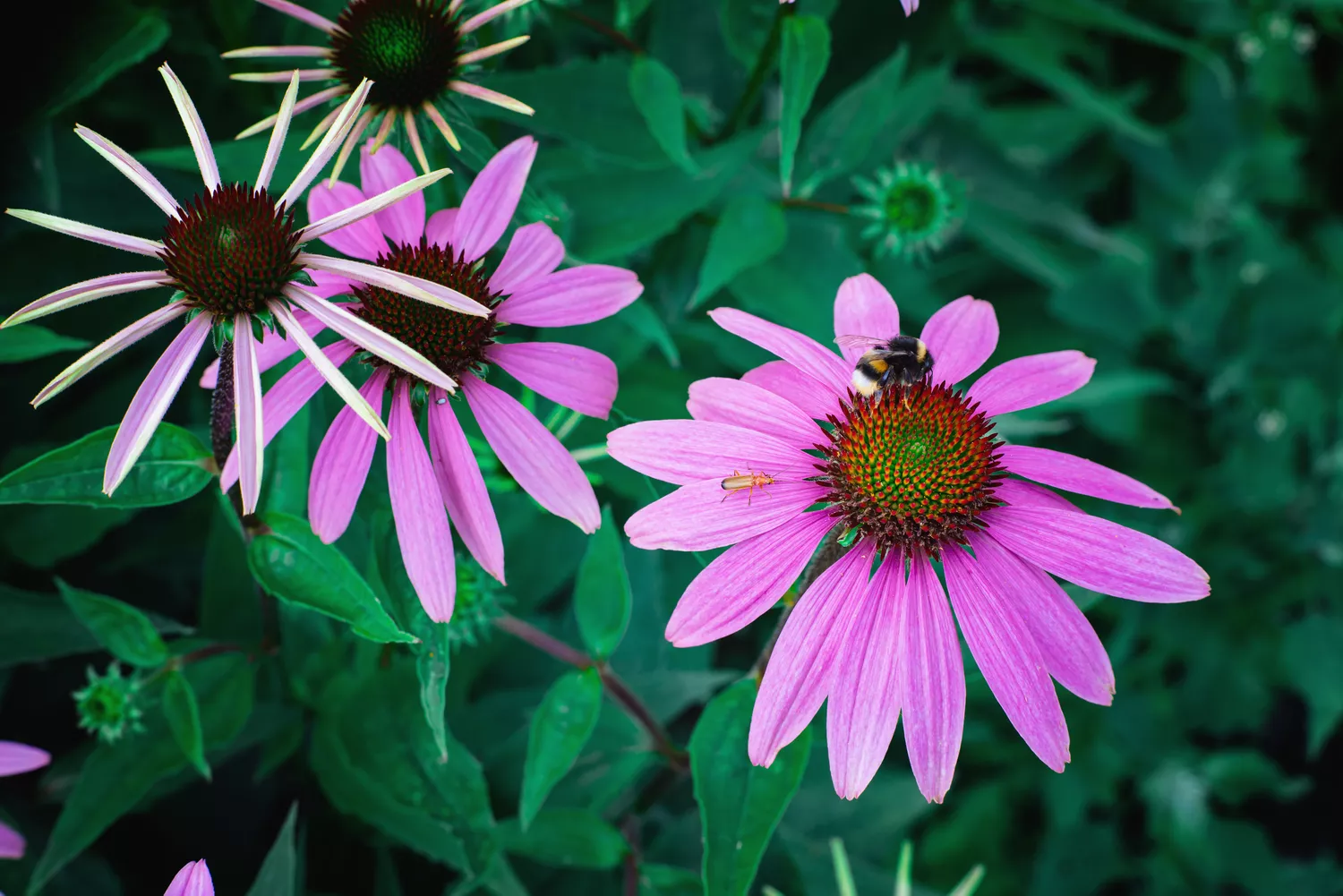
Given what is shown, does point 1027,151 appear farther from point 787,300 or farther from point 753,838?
point 753,838

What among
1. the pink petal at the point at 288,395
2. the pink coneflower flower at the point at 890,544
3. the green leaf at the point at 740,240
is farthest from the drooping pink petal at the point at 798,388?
the pink petal at the point at 288,395

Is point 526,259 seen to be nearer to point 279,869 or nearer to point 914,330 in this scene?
point 279,869

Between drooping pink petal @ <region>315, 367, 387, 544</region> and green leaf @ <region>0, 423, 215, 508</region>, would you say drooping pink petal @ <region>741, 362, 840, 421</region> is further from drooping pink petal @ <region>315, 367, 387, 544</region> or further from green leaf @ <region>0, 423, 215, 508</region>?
green leaf @ <region>0, 423, 215, 508</region>

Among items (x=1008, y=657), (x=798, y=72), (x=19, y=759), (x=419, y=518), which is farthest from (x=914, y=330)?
(x=19, y=759)

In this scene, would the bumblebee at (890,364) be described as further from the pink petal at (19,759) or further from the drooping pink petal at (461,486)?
the pink petal at (19,759)

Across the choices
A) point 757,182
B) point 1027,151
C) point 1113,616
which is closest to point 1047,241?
point 1027,151

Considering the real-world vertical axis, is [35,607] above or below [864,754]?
above

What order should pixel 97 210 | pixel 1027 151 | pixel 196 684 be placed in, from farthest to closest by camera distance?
pixel 1027 151 < pixel 97 210 < pixel 196 684
